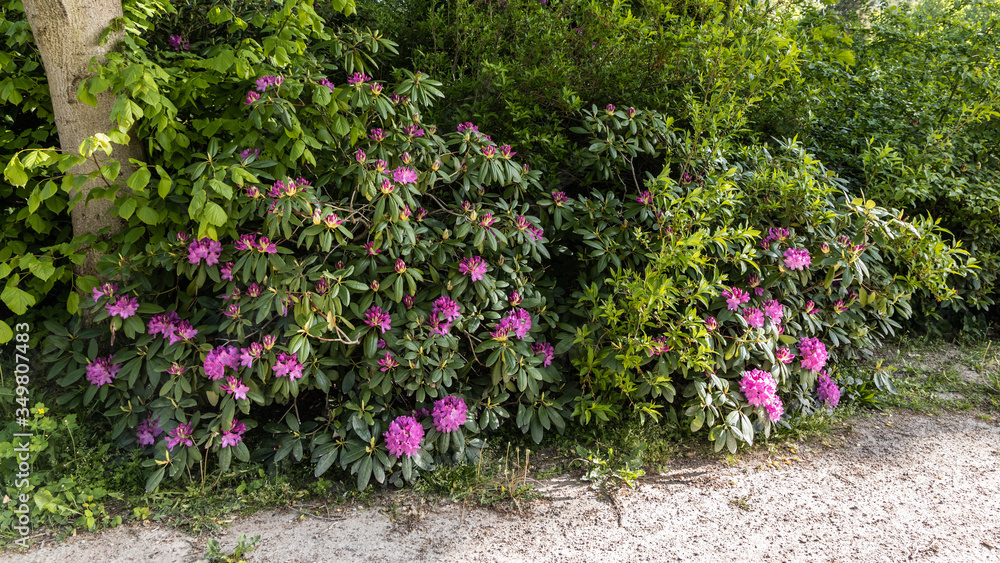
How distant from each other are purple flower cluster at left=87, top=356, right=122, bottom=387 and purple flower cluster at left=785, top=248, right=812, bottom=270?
3.17 m

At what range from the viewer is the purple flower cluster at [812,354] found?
2.98m

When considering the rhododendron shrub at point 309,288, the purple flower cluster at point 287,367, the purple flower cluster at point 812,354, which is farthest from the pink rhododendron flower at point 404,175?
the purple flower cluster at point 812,354

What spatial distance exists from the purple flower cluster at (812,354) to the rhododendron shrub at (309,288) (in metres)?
1.31

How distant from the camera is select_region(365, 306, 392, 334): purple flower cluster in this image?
7.96 feet

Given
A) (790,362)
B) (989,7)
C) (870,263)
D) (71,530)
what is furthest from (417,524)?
(989,7)

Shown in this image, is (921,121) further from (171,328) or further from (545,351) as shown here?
(171,328)

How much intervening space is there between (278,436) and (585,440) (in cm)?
142

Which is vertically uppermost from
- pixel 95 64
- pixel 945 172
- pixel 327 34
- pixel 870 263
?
pixel 327 34

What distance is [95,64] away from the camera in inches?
91.1

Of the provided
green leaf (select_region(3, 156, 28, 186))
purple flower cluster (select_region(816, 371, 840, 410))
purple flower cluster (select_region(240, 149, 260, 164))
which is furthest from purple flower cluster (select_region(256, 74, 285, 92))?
purple flower cluster (select_region(816, 371, 840, 410))

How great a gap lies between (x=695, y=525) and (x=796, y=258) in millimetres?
1429

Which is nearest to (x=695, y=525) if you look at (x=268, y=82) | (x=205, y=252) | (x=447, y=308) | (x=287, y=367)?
(x=447, y=308)

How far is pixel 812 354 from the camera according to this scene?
299 centimetres

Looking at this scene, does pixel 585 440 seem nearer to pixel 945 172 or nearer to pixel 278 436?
pixel 278 436
